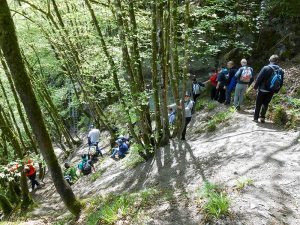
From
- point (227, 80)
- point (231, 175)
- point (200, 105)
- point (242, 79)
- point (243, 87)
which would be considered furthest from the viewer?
point (200, 105)

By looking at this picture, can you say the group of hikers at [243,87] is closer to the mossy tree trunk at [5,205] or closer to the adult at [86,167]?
the adult at [86,167]

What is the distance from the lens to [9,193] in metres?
12.9

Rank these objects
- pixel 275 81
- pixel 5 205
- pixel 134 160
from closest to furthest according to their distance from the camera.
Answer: pixel 275 81, pixel 134 160, pixel 5 205

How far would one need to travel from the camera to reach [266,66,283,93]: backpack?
9.07m

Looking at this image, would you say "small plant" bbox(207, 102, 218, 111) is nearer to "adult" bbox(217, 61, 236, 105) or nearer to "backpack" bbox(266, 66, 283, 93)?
"adult" bbox(217, 61, 236, 105)

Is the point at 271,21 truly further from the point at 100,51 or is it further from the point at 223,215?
the point at 223,215

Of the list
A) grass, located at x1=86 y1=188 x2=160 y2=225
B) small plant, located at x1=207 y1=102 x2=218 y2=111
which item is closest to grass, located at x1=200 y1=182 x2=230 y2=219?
grass, located at x1=86 y1=188 x2=160 y2=225

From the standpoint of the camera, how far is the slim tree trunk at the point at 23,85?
19.1ft

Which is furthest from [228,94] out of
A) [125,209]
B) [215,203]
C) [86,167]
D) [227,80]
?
[215,203]

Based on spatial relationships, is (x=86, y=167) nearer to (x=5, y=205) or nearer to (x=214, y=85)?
(x=5, y=205)

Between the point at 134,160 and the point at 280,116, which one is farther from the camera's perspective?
the point at 134,160

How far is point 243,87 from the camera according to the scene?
11.7 metres

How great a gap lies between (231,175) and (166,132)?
4.22 meters

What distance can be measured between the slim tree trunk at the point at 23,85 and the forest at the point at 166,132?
19mm
